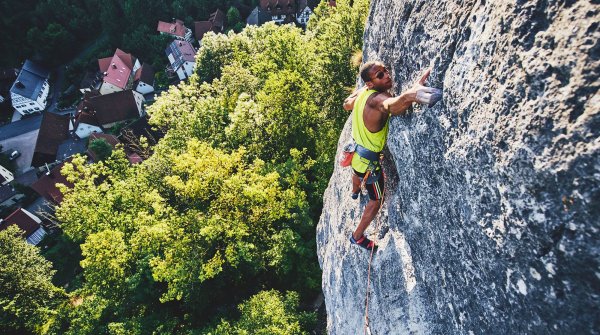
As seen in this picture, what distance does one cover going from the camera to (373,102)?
593 centimetres

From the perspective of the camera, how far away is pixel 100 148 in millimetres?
44938

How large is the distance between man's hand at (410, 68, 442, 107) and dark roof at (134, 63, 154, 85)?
61.5 metres

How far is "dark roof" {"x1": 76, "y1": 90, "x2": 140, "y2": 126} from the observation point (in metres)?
53.3

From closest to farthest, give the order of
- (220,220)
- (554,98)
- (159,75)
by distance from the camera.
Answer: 1. (554,98)
2. (220,220)
3. (159,75)

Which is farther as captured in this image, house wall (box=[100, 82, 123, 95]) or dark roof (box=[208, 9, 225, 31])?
dark roof (box=[208, 9, 225, 31])

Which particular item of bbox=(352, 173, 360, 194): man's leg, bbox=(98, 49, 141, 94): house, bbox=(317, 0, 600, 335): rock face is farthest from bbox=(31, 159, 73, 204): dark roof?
bbox=(317, 0, 600, 335): rock face

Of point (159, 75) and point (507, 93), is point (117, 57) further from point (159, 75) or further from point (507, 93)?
point (507, 93)

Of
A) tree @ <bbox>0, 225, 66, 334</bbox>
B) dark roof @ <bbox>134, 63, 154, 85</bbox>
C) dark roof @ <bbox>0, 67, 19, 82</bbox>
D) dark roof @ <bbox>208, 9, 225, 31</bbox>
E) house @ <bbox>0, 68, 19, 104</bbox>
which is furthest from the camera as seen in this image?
dark roof @ <bbox>0, 67, 19, 82</bbox>

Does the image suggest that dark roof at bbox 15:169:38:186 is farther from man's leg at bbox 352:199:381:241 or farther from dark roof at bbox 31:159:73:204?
man's leg at bbox 352:199:381:241

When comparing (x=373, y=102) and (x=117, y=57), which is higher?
(x=117, y=57)

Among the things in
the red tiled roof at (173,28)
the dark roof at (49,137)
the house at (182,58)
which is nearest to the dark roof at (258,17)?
the house at (182,58)

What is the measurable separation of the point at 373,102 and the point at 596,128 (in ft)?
11.1

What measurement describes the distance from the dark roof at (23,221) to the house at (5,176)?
1104 centimetres

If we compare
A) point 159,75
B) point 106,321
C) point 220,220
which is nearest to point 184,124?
point 220,220
